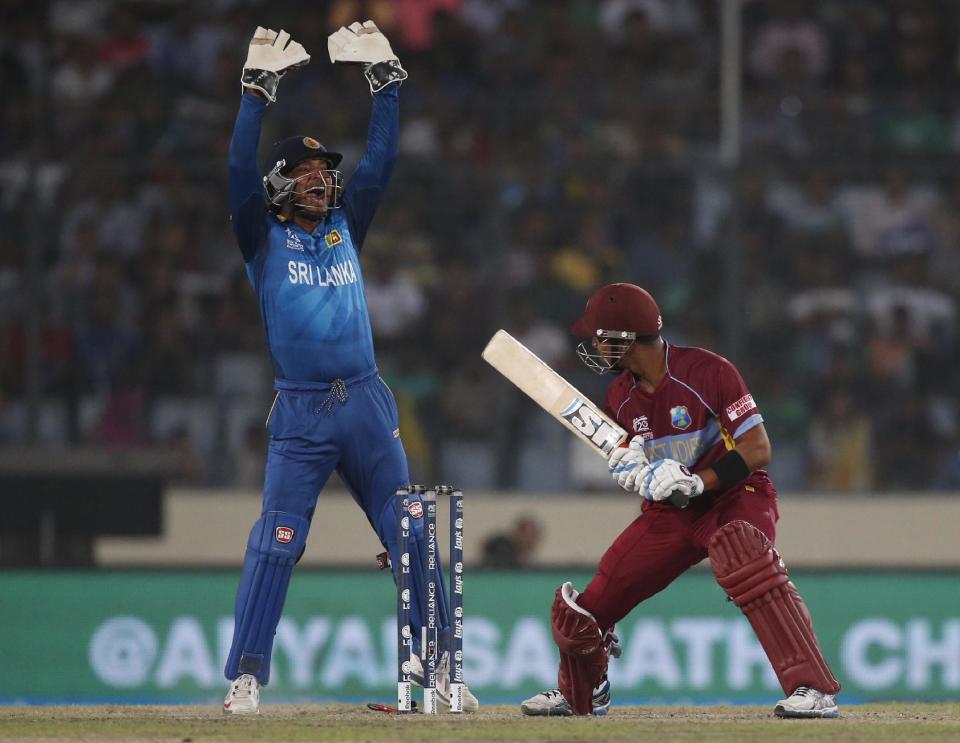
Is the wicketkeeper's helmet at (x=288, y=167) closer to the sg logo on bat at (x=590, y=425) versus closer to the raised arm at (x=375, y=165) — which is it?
the raised arm at (x=375, y=165)

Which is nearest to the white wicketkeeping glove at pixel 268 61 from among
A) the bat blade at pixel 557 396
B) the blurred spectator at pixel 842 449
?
the bat blade at pixel 557 396

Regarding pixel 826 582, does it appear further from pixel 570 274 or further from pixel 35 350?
pixel 35 350

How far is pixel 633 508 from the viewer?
12117mm

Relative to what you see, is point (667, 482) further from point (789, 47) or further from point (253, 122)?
point (789, 47)

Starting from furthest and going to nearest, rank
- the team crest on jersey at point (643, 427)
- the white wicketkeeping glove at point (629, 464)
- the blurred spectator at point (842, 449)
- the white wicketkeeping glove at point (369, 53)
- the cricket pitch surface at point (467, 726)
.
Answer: the blurred spectator at point (842, 449) → the white wicketkeeping glove at point (369, 53) → the team crest on jersey at point (643, 427) → the white wicketkeeping glove at point (629, 464) → the cricket pitch surface at point (467, 726)

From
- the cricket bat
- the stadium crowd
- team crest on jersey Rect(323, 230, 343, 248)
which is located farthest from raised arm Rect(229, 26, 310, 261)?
the stadium crowd

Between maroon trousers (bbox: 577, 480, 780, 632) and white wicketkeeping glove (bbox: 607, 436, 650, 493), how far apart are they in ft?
1.00

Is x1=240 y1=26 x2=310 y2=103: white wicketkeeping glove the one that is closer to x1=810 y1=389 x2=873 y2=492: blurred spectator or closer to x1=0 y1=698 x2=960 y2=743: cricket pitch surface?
x1=0 y1=698 x2=960 y2=743: cricket pitch surface

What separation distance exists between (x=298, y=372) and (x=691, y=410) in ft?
4.86

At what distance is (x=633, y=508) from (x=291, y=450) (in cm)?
572

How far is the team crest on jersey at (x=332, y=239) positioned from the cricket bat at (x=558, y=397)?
710 mm

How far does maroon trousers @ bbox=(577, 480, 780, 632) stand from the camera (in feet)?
22.2

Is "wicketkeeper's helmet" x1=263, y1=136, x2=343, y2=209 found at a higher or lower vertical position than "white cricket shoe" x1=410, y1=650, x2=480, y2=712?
higher

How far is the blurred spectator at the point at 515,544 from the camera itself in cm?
1174
